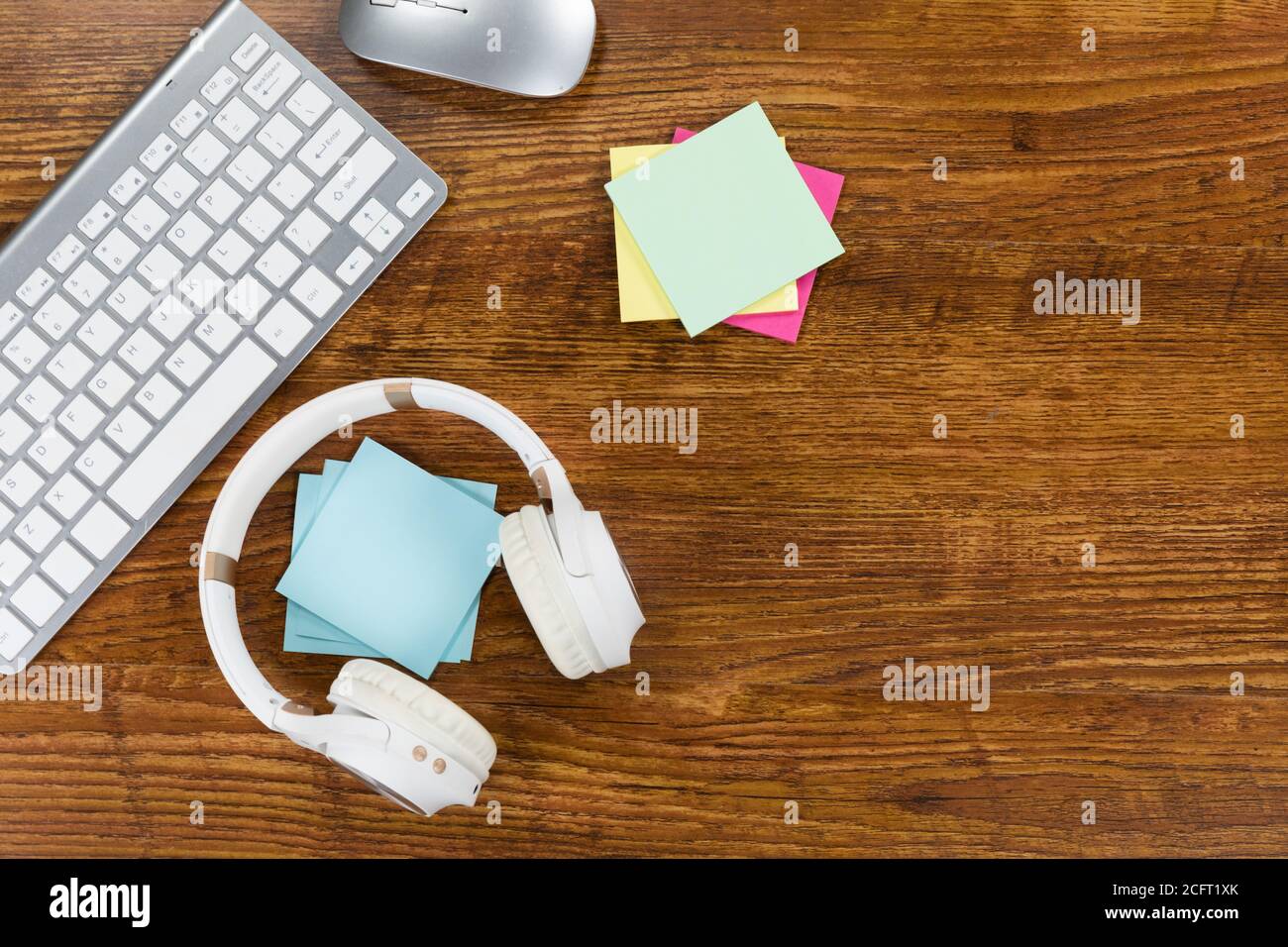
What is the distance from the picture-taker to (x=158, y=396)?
0.63 metres

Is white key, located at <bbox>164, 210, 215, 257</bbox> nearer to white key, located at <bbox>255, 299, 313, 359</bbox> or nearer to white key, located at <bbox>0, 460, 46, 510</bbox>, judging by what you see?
white key, located at <bbox>255, 299, 313, 359</bbox>

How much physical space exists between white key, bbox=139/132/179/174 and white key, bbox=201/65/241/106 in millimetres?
44

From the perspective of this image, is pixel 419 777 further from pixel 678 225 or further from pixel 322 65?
pixel 322 65

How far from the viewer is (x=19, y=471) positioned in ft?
2.04

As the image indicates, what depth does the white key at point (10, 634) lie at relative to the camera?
629mm

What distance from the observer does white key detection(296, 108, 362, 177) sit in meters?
0.64

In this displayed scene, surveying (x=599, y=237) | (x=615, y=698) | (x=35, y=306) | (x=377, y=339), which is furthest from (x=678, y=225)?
(x=35, y=306)

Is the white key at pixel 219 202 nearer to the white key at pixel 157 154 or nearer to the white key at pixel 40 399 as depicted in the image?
the white key at pixel 157 154

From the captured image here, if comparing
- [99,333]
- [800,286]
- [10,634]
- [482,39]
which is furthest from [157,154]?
[800,286]

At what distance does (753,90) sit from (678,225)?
124 mm

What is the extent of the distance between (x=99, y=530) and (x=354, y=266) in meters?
0.26

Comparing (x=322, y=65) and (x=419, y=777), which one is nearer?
(x=419, y=777)

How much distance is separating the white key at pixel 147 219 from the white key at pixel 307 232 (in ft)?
0.30

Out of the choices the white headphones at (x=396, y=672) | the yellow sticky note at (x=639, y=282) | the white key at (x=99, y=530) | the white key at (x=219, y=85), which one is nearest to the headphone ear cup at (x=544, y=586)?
the white headphones at (x=396, y=672)
